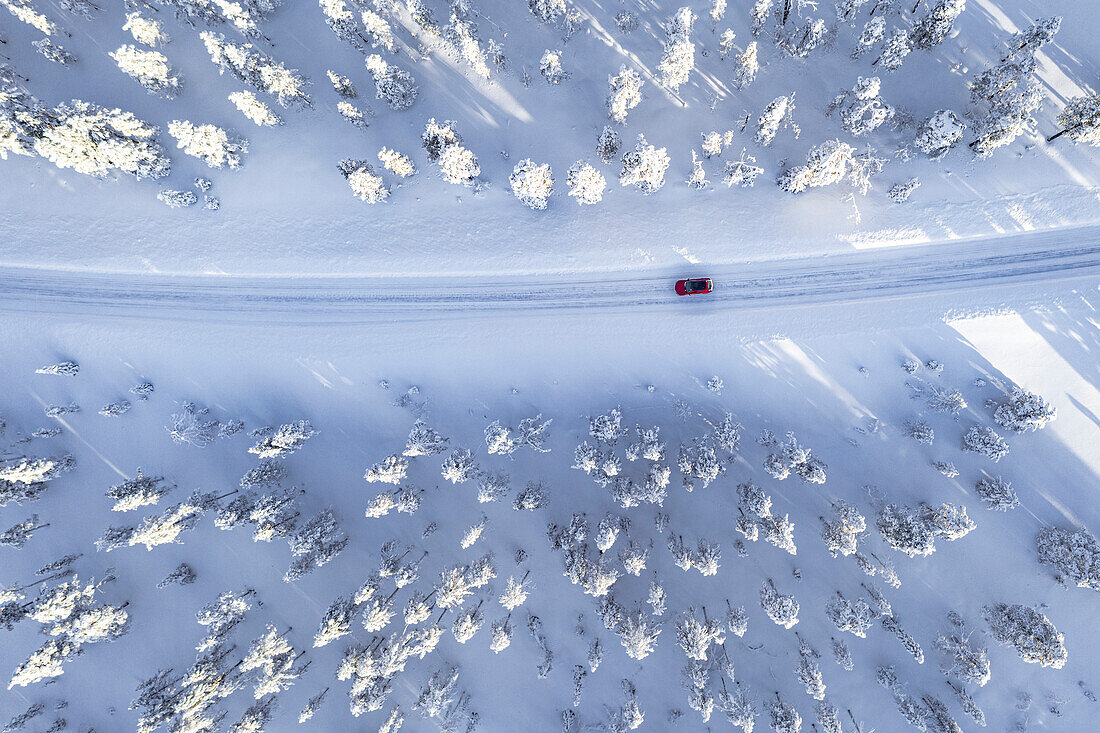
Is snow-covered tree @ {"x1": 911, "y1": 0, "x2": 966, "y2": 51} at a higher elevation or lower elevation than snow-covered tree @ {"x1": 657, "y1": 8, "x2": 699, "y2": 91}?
higher

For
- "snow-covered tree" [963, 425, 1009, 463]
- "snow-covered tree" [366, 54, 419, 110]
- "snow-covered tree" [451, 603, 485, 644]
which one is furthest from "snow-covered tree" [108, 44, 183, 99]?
"snow-covered tree" [963, 425, 1009, 463]

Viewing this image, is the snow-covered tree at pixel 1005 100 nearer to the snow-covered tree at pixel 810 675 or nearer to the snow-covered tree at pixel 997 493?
the snow-covered tree at pixel 997 493

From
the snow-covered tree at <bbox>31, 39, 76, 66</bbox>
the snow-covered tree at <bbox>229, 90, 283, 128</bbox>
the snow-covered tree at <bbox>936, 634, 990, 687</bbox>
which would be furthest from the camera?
the snow-covered tree at <bbox>31, 39, 76, 66</bbox>

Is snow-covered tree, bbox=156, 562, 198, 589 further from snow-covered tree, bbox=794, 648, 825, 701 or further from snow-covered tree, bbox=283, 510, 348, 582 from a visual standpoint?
snow-covered tree, bbox=794, 648, 825, 701

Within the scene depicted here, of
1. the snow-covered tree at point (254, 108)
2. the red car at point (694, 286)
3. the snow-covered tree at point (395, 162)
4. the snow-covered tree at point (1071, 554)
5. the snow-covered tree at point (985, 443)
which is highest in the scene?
the snow-covered tree at point (254, 108)

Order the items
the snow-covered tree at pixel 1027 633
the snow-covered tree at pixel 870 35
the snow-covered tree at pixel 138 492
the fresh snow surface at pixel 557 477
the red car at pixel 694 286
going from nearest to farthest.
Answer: the snow-covered tree at pixel 870 35
the snow-covered tree at pixel 1027 633
the snow-covered tree at pixel 138 492
the red car at pixel 694 286
the fresh snow surface at pixel 557 477

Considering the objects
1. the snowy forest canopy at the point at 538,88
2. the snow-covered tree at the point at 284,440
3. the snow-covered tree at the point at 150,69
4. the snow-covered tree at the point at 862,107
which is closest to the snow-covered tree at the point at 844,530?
the snowy forest canopy at the point at 538,88

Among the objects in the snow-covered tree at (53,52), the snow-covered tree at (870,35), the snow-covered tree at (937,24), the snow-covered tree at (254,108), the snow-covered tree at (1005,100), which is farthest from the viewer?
the snow-covered tree at (53,52)

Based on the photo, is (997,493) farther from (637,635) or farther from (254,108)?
(254,108)
